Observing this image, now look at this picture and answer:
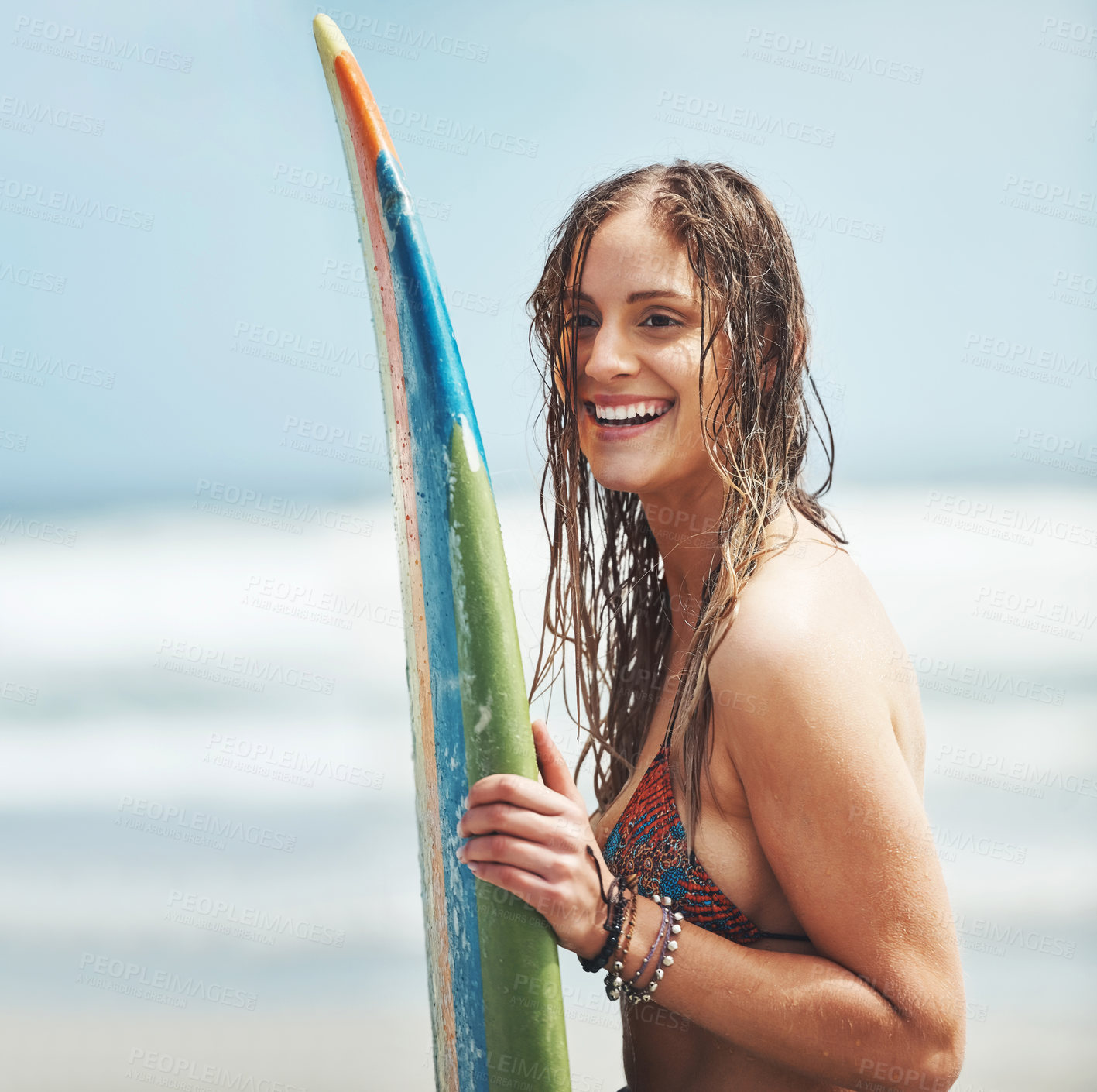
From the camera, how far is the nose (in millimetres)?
1088

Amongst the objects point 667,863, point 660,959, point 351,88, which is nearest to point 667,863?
point 667,863

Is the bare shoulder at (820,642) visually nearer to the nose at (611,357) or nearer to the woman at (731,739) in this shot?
the woman at (731,739)

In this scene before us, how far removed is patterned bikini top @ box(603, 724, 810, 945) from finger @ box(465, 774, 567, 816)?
162mm

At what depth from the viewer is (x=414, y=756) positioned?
1.12 meters

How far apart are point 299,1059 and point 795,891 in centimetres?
292

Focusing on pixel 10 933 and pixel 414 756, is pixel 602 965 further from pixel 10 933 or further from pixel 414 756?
pixel 10 933

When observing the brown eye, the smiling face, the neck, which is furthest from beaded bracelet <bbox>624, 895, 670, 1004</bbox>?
the brown eye

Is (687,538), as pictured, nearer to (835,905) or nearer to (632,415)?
(632,415)

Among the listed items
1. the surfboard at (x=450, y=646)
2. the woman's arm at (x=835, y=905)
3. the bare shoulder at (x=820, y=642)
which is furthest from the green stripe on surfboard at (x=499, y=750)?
the bare shoulder at (x=820, y=642)

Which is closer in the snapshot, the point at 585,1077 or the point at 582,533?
the point at 582,533

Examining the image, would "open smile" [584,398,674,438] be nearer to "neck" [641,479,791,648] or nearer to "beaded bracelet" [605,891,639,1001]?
"neck" [641,479,791,648]

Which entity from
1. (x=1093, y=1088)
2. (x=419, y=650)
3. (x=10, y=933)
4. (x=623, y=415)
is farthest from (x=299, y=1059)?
(x=623, y=415)


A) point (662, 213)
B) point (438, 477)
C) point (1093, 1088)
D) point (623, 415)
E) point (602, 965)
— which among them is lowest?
point (1093, 1088)

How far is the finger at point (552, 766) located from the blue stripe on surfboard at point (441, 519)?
77mm
